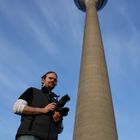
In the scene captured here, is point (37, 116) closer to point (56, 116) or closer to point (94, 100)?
point (56, 116)

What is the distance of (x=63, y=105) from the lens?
4.99 meters

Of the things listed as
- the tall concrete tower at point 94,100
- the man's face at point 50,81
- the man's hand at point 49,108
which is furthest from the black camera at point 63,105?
the tall concrete tower at point 94,100

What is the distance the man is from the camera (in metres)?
4.54

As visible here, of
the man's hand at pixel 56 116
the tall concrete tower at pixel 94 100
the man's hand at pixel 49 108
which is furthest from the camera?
the tall concrete tower at pixel 94 100

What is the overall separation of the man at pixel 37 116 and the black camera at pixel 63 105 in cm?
8

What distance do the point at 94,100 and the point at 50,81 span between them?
9.69 metres

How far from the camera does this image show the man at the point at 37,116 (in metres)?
4.54

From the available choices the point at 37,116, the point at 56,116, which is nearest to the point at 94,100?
the point at 56,116

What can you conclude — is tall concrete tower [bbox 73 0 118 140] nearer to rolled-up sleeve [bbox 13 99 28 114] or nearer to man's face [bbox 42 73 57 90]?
man's face [bbox 42 73 57 90]

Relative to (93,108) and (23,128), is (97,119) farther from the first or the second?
(23,128)

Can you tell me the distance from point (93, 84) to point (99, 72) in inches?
51.1

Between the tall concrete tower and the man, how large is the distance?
8.14 m

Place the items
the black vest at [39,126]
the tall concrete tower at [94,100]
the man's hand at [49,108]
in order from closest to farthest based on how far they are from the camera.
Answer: the black vest at [39,126] < the man's hand at [49,108] < the tall concrete tower at [94,100]

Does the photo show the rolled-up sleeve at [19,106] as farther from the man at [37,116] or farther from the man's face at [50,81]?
the man's face at [50,81]
